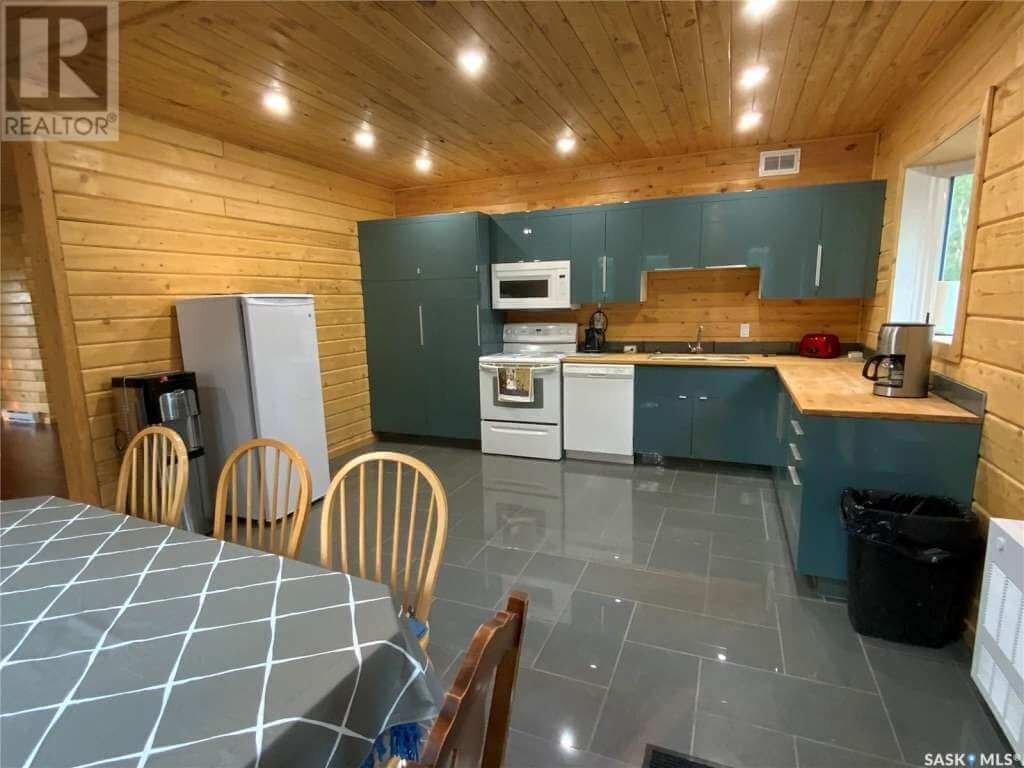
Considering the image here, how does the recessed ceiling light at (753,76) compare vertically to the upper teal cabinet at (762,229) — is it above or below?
above

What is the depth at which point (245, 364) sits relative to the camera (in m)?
3.02

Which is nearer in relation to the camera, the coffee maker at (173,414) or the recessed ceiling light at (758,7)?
the recessed ceiling light at (758,7)

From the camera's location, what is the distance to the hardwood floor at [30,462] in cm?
362

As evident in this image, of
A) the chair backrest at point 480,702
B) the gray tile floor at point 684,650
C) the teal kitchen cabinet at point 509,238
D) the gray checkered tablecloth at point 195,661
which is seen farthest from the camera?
the teal kitchen cabinet at point 509,238

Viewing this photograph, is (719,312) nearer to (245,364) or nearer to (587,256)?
(587,256)

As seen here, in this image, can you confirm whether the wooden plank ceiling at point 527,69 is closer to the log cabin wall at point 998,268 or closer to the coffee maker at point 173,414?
the log cabin wall at point 998,268

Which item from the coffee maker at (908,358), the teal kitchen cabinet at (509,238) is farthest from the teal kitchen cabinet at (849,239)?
the teal kitchen cabinet at (509,238)

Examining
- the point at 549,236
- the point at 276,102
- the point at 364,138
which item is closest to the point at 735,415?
the point at 549,236

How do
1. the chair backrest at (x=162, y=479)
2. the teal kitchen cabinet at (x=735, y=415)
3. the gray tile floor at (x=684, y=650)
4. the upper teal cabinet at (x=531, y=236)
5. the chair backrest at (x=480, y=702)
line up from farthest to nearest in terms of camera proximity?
the upper teal cabinet at (x=531, y=236) → the teal kitchen cabinet at (x=735, y=415) → the chair backrest at (x=162, y=479) → the gray tile floor at (x=684, y=650) → the chair backrest at (x=480, y=702)

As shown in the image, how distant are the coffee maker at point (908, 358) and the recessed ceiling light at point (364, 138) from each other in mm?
3247

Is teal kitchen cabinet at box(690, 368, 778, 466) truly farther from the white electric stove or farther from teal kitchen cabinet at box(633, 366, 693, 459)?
the white electric stove

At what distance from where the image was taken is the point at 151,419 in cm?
266

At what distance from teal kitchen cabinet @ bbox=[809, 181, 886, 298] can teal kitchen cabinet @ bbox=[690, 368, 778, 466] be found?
2.68ft

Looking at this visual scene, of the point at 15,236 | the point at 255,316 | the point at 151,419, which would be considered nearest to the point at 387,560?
the point at 151,419
